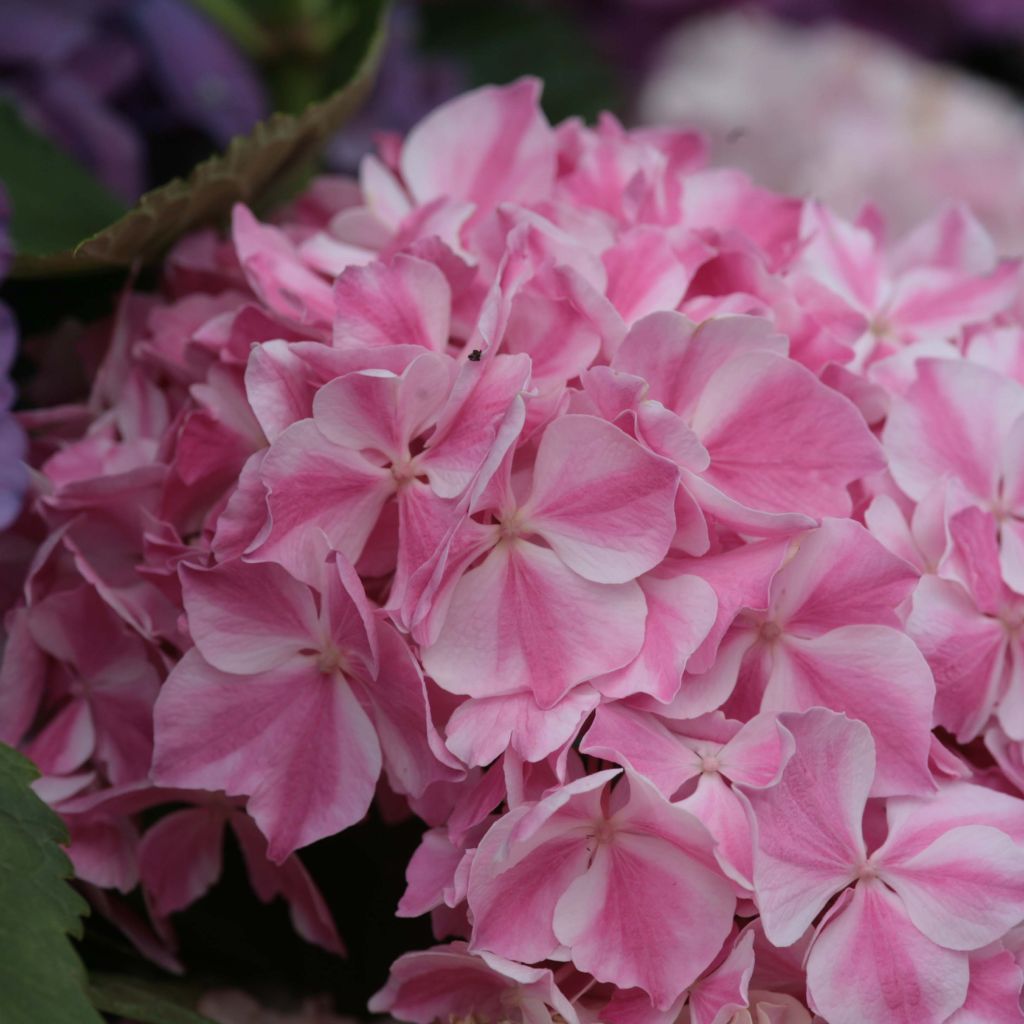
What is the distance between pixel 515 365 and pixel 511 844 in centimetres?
11

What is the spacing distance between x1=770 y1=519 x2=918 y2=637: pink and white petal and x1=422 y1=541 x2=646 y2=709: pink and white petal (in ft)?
0.12

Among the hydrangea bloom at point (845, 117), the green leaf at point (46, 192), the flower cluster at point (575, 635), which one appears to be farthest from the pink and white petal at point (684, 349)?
the hydrangea bloom at point (845, 117)

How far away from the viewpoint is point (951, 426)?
1.23 feet

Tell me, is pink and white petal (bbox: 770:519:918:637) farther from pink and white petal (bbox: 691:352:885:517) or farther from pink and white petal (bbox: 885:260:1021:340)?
pink and white petal (bbox: 885:260:1021:340)

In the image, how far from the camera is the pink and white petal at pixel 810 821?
31 centimetres

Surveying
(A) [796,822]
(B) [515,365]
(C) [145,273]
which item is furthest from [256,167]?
(A) [796,822]

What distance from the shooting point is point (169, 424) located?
41 cm

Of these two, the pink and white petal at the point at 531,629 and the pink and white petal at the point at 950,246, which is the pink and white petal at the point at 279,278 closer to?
the pink and white petal at the point at 531,629

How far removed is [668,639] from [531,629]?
1.2 inches

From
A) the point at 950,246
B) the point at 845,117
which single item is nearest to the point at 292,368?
the point at 950,246

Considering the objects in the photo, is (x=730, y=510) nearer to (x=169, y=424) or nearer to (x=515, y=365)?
(x=515, y=365)

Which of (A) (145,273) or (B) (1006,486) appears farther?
(A) (145,273)

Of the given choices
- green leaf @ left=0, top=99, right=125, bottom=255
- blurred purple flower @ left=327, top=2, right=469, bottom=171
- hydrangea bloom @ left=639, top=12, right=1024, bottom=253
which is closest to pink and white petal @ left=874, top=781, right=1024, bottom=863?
green leaf @ left=0, top=99, right=125, bottom=255

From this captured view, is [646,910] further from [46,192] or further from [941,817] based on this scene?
[46,192]
